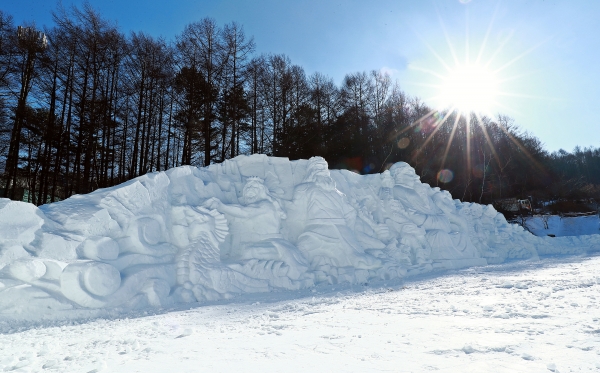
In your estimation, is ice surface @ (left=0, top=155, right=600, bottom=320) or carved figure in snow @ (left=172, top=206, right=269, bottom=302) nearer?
ice surface @ (left=0, top=155, right=600, bottom=320)

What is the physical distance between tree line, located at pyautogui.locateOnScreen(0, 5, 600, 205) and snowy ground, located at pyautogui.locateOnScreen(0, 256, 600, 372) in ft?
28.3

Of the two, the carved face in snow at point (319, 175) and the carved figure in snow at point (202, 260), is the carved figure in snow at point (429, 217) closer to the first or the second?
the carved face in snow at point (319, 175)

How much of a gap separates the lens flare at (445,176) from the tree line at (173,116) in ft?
0.24

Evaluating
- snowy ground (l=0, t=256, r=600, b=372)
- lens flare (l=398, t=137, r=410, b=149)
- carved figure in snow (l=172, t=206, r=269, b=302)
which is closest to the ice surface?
carved figure in snow (l=172, t=206, r=269, b=302)

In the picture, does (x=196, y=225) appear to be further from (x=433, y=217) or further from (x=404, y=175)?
(x=404, y=175)

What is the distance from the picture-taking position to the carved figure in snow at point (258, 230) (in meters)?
5.64

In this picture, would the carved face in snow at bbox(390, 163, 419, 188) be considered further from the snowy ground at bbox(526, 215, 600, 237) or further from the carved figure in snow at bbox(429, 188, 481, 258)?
the snowy ground at bbox(526, 215, 600, 237)

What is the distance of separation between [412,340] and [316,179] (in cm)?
461

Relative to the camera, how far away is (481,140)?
73.2 ft

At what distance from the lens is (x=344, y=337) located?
2.81m

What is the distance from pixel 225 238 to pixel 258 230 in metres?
0.58

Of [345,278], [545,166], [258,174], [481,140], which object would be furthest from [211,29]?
[545,166]

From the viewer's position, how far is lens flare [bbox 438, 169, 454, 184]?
1895cm

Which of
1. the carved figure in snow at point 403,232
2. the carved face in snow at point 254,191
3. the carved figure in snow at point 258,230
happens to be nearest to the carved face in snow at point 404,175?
the carved figure in snow at point 403,232
